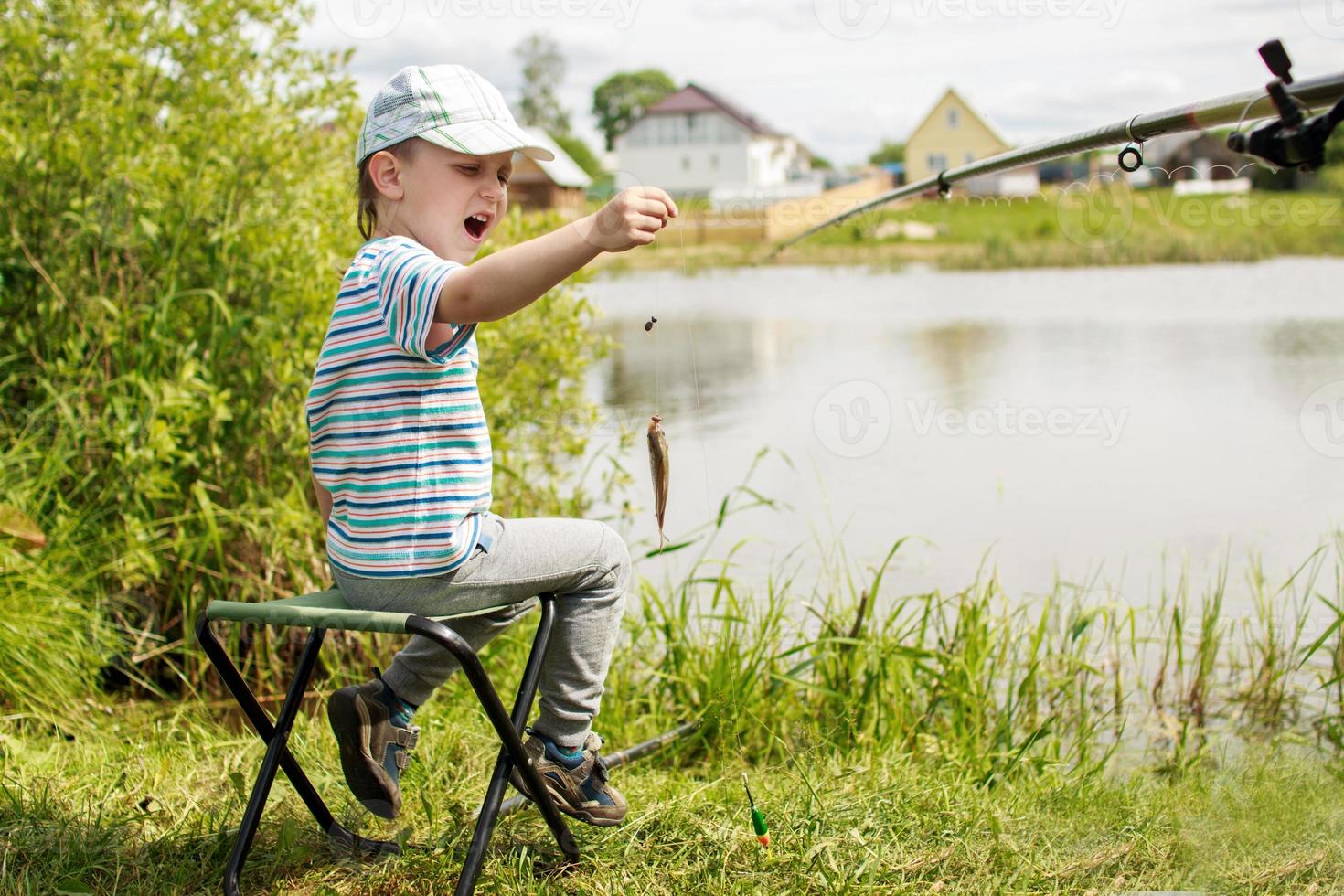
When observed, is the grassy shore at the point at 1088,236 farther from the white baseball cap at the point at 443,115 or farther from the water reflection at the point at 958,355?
the white baseball cap at the point at 443,115

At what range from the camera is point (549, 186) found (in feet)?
41.0

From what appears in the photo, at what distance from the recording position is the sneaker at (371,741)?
230cm

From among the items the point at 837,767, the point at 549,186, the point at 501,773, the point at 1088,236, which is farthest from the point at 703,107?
the point at 501,773

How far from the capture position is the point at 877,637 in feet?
11.9

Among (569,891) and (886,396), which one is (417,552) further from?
(886,396)

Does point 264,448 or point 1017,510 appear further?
point 1017,510

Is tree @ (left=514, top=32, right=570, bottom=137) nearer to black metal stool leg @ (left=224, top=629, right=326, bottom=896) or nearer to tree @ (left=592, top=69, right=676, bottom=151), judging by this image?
tree @ (left=592, top=69, right=676, bottom=151)

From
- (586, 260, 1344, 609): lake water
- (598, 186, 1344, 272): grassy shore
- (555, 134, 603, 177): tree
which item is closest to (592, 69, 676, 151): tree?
(555, 134, 603, 177): tree

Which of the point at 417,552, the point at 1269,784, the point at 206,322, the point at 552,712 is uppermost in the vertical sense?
the point at 206,322

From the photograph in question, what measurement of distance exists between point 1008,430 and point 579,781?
562cm

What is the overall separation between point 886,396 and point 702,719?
200 inches

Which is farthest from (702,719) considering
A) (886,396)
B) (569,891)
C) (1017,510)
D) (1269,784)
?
(886,396)

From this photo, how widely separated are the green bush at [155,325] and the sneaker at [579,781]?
1.68 meters

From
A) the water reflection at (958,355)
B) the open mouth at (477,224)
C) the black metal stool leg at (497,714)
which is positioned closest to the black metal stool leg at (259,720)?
the black metal stool leg at (497,714)
